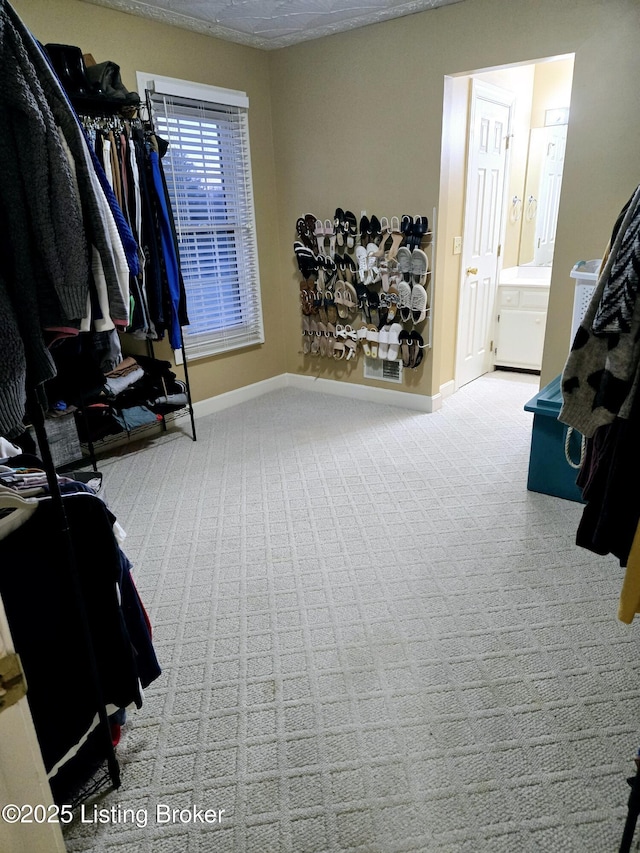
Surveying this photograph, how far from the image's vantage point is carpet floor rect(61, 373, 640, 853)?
1353mm

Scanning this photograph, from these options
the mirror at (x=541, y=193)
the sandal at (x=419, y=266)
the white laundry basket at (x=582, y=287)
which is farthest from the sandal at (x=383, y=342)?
the mirror at (x=541, y=193)

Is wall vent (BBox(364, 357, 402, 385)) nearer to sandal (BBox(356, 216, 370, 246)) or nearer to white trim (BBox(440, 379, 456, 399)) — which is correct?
white trim (BBox(440, 379, 456, 399))

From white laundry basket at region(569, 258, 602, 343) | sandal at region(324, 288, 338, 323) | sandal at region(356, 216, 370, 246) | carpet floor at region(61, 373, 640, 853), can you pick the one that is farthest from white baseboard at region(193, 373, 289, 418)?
white laundry basket at region(569, 258, 602, 343)

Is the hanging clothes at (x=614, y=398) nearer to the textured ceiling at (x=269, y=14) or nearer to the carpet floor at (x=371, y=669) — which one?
the carpet floor at (x=371, y=669)

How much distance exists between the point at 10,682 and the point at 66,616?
0.46m

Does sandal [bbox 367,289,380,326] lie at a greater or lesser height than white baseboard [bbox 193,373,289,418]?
greater

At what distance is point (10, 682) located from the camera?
0.83m

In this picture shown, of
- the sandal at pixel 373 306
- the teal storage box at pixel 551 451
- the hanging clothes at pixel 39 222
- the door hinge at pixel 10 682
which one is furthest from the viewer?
the sandal at pixel 373 306

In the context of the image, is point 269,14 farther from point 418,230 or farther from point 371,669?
point 371,669

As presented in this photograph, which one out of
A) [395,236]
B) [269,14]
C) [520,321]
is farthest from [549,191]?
[269,14]

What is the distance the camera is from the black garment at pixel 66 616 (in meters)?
1.18

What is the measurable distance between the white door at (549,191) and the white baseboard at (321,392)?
1.88 metres

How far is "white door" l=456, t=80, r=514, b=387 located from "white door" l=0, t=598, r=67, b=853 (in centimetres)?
407

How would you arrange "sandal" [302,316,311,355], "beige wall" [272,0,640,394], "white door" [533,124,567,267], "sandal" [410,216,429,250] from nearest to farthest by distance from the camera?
"beige wall" [272,0,640,394]
"sandal" [410,216,429,250]
"sandal" [302,316,311,355]
"white door" [533,124,567,267]
